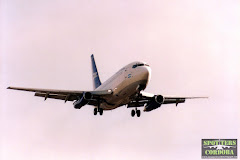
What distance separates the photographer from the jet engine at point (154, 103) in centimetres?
6456

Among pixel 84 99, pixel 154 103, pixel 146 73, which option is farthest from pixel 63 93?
pixel 154 103

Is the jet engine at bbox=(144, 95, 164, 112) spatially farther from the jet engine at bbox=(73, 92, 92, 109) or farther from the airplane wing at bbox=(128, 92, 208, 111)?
the jet engine at bbox=(73, 92, 92, 109)

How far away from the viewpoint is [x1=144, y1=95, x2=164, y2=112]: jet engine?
64.6 meters

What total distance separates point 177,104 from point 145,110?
5168 millimetres

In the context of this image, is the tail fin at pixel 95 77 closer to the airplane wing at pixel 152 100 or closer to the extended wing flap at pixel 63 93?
the airplane wing at pixel 152 100

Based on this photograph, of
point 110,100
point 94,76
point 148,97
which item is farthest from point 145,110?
point 94,76

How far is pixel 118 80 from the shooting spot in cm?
6047

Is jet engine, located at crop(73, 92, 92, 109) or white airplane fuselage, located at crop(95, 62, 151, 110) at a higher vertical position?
white airplane fuselage, located at crop(95, 62, 151, 110)

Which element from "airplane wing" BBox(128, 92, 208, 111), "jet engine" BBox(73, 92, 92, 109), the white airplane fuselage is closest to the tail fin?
"airplane wing" BBox(128, 92, 208, 111)

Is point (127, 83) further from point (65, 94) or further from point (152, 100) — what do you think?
point (65, 94)

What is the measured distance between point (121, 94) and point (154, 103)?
761cm

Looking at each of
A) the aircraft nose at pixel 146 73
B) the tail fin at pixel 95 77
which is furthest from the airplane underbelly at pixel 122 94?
the tail fin at pixel 95 77

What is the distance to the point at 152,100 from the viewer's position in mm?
65562

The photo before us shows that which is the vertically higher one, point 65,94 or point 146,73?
point 146,73
